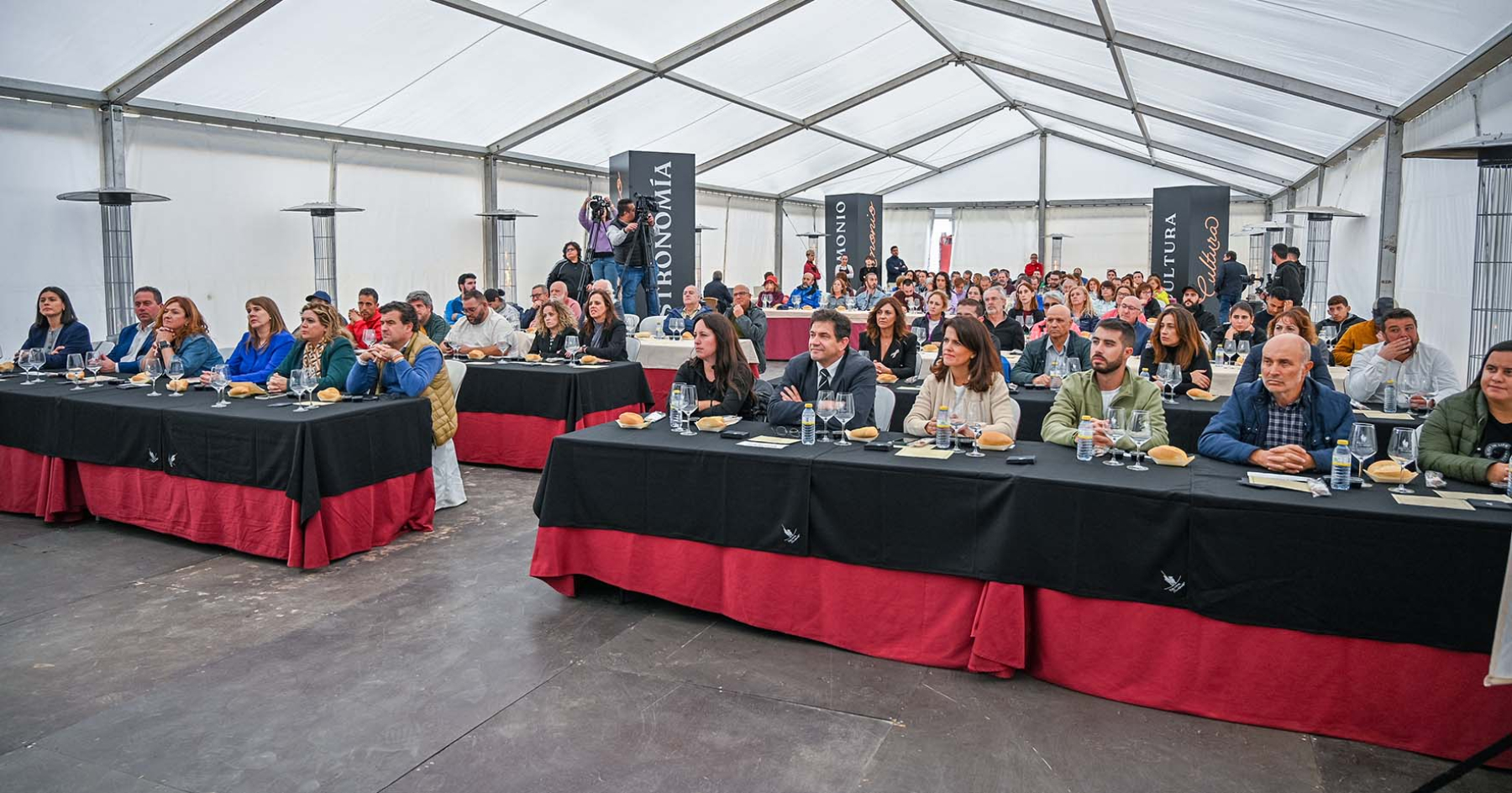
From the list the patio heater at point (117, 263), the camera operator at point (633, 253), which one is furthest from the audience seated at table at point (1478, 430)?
the patio heater at point (117, 263)

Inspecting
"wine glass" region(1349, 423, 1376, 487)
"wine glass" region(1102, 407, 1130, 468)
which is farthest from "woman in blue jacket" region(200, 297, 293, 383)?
"wine glass" region(1349, 423, 1376, 487)

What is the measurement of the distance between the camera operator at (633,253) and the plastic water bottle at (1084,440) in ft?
25.9

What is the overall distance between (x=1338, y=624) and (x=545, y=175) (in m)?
14.1

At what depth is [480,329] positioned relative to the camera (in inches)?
309

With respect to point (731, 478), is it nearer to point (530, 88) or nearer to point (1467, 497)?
point (1467, 497)

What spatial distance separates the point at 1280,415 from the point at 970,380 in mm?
1176

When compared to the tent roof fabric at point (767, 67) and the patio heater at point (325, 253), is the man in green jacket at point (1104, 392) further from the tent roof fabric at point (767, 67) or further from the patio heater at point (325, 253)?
the patio heater at point (325, 253)

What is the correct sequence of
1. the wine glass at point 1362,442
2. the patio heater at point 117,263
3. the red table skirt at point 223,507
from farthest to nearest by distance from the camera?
the patio heater at point 117,263, the red table skirt at point 223,507, the wine glass at point 1362,442

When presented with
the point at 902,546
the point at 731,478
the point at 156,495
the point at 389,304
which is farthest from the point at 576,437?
the point at 156,495

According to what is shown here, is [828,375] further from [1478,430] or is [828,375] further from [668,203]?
[668,203]

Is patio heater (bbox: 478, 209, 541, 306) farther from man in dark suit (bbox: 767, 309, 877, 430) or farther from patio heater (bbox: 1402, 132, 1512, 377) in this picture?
patio heater (bbox: 1402, 132, 1512, 377)

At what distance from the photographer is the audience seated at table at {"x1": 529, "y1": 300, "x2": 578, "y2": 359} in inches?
295

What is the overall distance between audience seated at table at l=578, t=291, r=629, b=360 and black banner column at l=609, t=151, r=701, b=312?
4328 mm

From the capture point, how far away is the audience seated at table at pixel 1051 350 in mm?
5889
